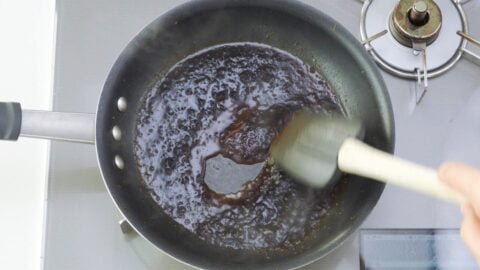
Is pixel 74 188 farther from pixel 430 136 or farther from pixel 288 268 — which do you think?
pixel 430 136

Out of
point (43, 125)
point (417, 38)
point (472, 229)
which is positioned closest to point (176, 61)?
point (43, 125)

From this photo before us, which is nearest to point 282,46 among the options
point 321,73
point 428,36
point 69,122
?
point 321,73

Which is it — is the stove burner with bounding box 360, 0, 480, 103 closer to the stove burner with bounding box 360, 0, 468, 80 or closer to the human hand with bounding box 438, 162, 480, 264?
the stove burner with bounding box 360, 0, 468, 80

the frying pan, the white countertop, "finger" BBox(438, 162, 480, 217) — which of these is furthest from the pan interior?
"finger" BBox(438, 162, 480, 217)

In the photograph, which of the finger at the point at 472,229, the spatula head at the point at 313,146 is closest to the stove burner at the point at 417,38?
Result: the spatula head at the point at 313,146

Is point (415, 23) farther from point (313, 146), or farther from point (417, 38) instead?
point (313, 146)
